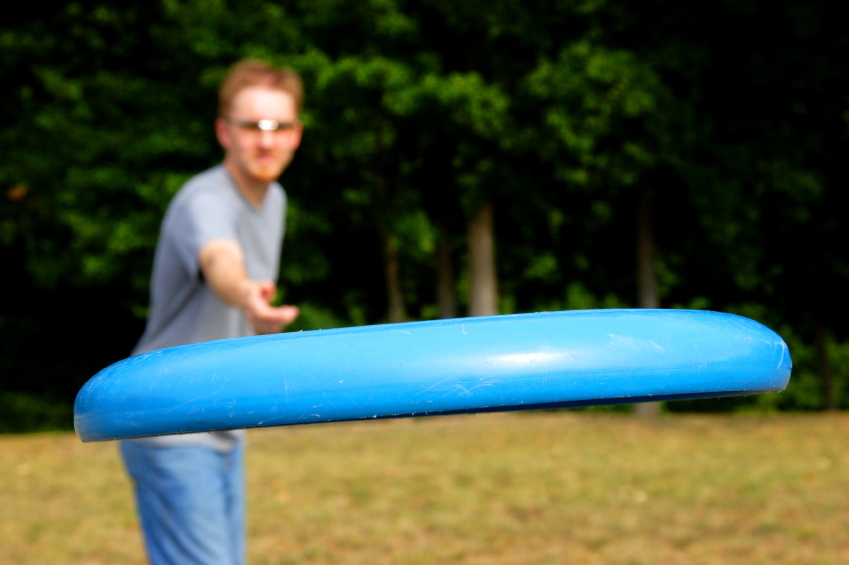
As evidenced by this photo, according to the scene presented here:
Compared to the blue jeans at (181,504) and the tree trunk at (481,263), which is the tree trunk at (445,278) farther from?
the blue jeans at (181,504)

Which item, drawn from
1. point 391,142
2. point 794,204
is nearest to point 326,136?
point 391,142

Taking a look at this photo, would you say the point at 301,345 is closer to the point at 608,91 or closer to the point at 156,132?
the point at 608,91

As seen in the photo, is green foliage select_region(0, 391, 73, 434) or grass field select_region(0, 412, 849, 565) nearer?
grass field select_region(0, 412, 849, 565)

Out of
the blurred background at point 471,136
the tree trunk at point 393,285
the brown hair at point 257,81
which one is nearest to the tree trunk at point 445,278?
the blurred background at point 471,136

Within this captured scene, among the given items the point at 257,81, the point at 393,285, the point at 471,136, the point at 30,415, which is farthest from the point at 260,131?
the point at 30,415

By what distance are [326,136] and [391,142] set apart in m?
1.19

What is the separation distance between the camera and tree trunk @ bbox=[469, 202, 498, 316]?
629 inches

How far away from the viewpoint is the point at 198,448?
2713 mm

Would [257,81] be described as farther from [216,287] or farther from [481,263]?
[481,263]

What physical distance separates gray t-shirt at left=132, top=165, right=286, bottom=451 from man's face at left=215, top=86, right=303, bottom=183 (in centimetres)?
9

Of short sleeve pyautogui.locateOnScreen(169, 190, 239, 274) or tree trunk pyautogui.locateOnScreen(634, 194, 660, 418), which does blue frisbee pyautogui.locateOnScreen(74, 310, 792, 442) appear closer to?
short sleeve pyautogui.locateOnScreen(169, 190, 239, 274)

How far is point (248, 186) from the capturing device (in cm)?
306

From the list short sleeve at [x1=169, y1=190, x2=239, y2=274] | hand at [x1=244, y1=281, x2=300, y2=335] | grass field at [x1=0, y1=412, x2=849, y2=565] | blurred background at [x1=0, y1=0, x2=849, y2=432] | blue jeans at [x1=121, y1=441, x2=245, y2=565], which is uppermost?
blurred background at [x1=0, y1=0, x2=849, y2=432]

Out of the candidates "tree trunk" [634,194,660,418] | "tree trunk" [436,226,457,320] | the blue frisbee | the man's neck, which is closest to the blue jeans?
the man's neck
